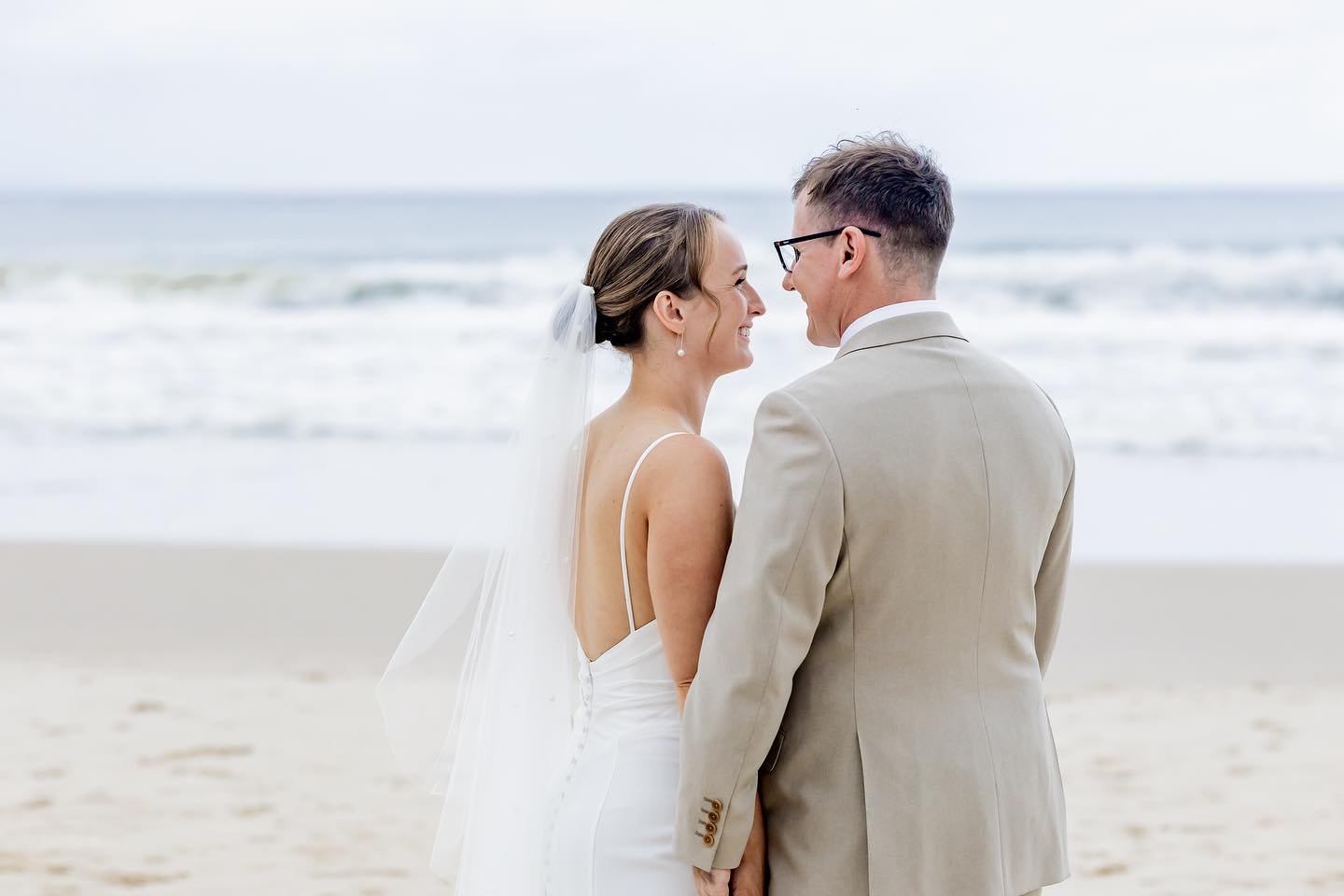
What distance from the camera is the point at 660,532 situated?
2047 millimetres

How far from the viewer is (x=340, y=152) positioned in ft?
136

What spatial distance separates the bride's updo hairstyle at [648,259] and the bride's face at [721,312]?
11 millimetres

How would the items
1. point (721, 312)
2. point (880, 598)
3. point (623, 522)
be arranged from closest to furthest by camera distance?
point (880, 598) → point (623, 522) → point (721, 312)

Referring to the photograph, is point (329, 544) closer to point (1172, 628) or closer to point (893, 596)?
point (1172, 628)

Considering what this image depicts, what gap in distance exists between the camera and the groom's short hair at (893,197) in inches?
75.8

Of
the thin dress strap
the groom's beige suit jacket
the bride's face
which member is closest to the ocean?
the bride's face

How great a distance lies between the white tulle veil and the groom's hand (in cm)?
41

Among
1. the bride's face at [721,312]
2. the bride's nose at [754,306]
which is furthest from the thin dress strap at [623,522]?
the bride's nose at [754,306]

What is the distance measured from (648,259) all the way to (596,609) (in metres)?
0.66

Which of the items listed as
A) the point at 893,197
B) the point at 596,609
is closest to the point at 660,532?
the point at 596,609

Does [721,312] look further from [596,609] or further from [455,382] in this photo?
[455,382]

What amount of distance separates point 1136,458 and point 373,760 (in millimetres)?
7828

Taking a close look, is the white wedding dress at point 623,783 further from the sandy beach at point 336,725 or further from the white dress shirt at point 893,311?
the sandy beach at point 336,725

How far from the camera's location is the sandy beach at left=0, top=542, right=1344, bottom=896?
167 inches
